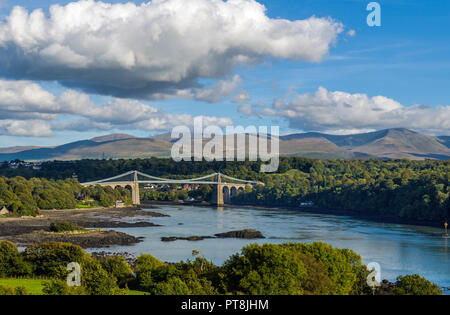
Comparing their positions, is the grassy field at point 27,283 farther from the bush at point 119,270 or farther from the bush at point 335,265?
the bush at point 335,265

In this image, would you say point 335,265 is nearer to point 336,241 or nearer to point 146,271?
point 146,271

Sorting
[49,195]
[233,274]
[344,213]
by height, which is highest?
[233,274]

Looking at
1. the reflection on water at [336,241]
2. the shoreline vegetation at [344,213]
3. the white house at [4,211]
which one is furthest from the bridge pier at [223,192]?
the white house at [4,211]

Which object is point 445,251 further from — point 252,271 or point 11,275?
Answer: point 11,275

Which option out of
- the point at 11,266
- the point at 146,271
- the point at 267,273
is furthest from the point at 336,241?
the point at 267,273

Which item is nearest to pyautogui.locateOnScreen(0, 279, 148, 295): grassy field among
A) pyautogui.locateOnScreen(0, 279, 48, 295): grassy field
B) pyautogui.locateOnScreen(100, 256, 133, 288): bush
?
pyautogui.locateOnScreen(0, 279, 48, 295): grassy field
